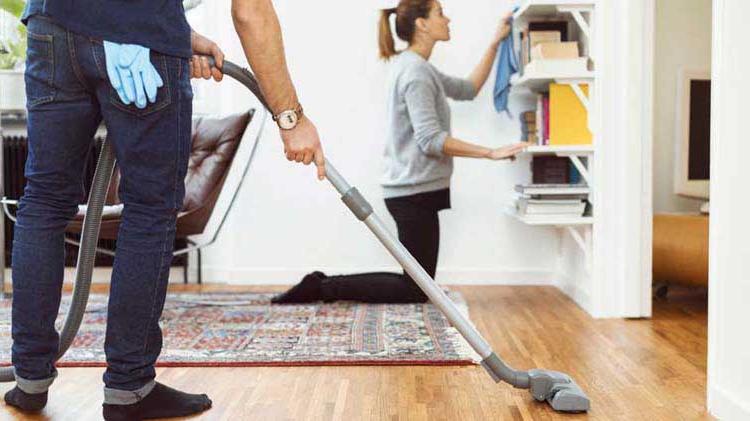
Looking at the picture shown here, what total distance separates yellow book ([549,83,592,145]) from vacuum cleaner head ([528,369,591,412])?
5.34ft

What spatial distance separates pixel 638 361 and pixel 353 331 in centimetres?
85

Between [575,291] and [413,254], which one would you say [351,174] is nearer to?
[413,254]

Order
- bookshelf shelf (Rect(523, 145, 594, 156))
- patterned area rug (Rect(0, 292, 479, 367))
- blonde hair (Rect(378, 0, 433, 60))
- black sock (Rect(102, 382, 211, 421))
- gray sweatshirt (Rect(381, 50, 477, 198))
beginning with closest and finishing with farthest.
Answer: black sock (Rect(102, 382, 211, 421)) → patterned area rug (Rect(0, 292, 479, 367)) → bookshelf shelf (Rect(523, 145, 594, 156)) → gray sweatshirt (Rect(381, 50, 477, 198)) → blonde hair (Rect(378, 0, 433, 60))

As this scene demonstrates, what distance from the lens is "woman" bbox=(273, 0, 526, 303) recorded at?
346 cm

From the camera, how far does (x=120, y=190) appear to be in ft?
5.67

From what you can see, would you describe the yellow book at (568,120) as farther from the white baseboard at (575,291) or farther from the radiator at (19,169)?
the radiator at (19,169)

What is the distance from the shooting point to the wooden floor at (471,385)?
1.93 meters

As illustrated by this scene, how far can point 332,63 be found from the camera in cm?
425

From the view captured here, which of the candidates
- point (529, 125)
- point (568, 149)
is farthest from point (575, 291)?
point (529, 125)

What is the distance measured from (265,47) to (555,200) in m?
1.94

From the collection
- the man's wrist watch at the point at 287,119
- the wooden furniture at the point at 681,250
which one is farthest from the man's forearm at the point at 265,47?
the wooden furniture at the point at 681,250

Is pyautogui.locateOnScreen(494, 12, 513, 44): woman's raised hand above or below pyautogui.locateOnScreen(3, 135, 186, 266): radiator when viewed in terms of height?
above

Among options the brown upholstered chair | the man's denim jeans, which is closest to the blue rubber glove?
the man's denim jeans

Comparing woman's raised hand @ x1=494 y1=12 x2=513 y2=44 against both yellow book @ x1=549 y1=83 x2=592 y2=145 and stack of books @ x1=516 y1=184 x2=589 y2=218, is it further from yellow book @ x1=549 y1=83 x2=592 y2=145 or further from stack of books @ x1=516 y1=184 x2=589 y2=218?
stack of books @ x1=516 y1=184 x2=589 y2=218
